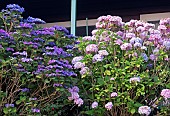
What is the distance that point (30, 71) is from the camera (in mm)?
3244

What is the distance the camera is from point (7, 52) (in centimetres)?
334

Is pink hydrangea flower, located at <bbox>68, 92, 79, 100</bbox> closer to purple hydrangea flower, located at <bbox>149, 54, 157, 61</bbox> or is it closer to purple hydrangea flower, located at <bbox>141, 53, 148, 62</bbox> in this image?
purple hydrangea flower, located at <bbox>141, 53, 148, 62</bbox>

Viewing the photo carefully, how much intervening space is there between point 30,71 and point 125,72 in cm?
92

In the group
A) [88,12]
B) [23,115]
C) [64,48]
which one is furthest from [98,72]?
[88,12]

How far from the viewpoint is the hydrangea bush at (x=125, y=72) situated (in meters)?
3.45

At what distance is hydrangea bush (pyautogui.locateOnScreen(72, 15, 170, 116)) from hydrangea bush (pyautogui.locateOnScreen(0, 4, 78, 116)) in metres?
0.21

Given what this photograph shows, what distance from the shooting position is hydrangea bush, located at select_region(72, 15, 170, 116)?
3.45 meters

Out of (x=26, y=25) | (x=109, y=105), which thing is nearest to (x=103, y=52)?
(x=109, y=105)

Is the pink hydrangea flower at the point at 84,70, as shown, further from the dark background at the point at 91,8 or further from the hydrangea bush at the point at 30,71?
the dark background at the point at 91,8

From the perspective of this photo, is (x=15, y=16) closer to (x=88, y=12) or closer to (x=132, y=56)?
(x=132, y=56)

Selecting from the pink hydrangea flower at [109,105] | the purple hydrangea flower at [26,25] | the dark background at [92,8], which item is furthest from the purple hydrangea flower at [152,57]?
the dark background at [92,8]

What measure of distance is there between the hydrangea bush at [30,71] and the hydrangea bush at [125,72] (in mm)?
214

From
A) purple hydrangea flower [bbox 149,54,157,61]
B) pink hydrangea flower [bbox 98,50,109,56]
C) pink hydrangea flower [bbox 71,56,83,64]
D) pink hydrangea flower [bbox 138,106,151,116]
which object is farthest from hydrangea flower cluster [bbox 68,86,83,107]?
purple hydrangea flower [bbox 149,54,157,61]

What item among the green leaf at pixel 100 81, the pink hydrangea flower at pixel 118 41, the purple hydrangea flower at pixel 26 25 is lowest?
the green leaf at pixel 100 81
